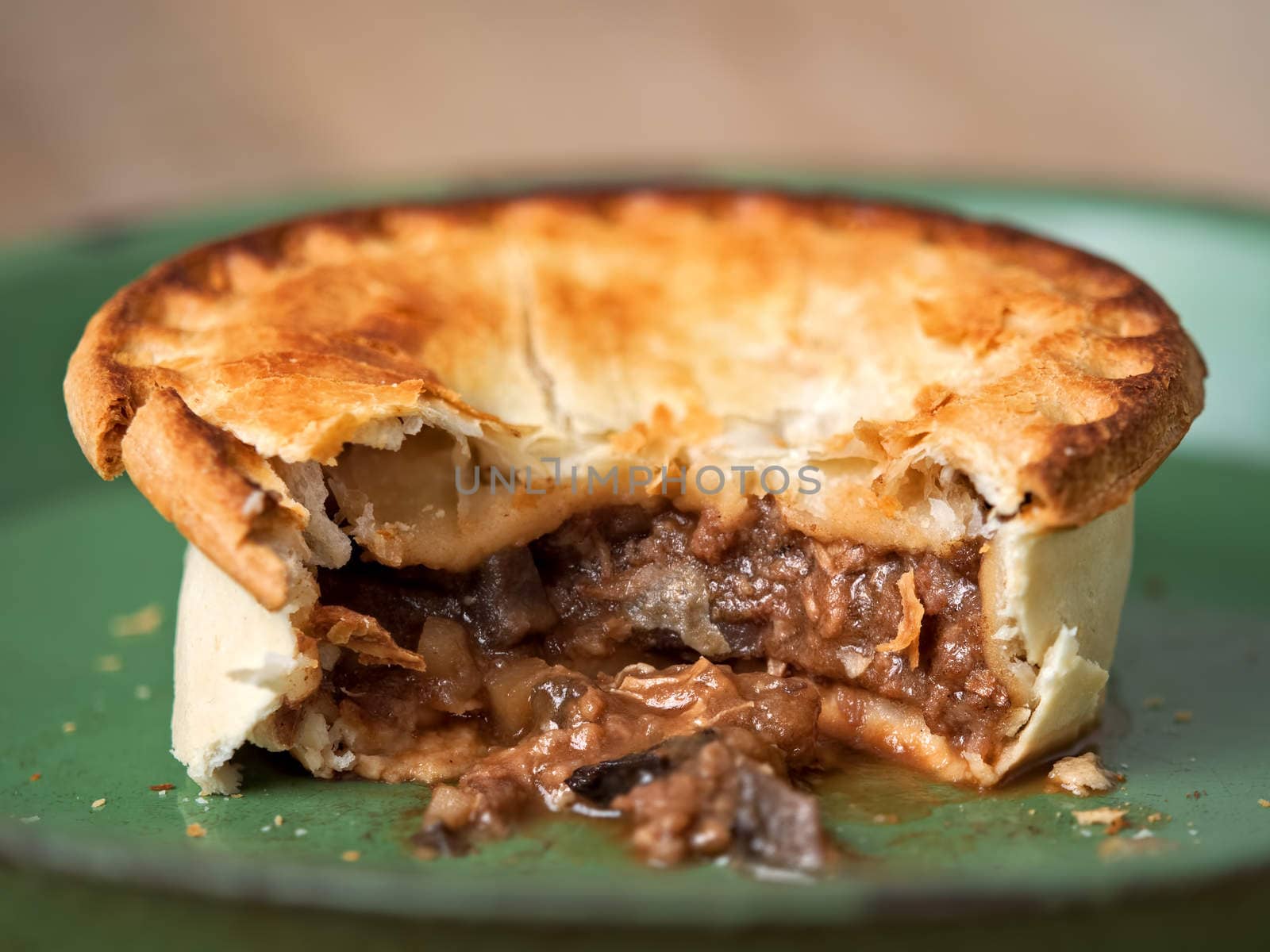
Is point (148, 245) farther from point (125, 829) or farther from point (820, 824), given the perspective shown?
point (820, 824)

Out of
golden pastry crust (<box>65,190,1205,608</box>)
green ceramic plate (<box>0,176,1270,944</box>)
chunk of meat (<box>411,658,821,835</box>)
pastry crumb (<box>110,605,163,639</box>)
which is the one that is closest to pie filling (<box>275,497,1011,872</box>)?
chunk of meat (<box>411,658,821,835</box>)

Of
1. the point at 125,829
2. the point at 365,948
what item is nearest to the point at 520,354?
the point at 125,829

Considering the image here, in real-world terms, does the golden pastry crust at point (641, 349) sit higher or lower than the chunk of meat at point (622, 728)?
higher

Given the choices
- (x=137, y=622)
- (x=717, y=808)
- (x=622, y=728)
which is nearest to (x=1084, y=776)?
(x=717, y=808)

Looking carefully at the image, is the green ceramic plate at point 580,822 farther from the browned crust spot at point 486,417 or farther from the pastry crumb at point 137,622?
the browned crust spot at point 486,417

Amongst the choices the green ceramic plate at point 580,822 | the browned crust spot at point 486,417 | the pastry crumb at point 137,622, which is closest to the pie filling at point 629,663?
the green ceramic plate at point 580,822

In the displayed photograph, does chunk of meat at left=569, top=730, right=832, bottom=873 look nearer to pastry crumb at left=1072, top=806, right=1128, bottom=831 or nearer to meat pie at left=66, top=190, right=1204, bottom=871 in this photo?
meat pie at left=66, top=190, right=1204, bottom=871
